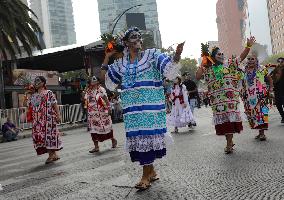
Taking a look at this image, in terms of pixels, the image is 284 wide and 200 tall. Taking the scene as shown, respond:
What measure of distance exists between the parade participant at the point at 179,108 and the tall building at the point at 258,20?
178030mm

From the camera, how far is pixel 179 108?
13.8 m

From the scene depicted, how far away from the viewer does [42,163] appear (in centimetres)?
855

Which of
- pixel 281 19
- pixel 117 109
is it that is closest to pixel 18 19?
pixel 117 109

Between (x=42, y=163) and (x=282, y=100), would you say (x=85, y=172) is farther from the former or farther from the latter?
(x=282, y=100)

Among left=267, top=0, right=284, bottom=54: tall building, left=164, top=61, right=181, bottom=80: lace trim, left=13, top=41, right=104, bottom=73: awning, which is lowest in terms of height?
left=164, top=61, right=181, bottom=80: lace trim

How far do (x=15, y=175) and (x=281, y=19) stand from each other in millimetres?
164770

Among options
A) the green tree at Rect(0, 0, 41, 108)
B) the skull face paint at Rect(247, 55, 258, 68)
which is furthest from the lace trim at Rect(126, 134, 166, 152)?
the green tree at Rect(0, 0, 41, 108)

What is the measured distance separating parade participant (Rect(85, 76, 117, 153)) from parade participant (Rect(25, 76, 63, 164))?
1.35 m

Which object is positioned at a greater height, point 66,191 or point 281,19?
point 281,19

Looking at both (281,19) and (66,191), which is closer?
(66,191)

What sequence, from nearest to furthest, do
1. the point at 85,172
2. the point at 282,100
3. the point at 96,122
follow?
the point at 85,172 → the point at 96,122 → the point at 282,100

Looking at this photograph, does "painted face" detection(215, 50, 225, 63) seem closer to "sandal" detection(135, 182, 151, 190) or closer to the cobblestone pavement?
the cobblestone pavement

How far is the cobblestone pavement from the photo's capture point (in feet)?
15.2

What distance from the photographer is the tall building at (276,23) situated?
161750mm
